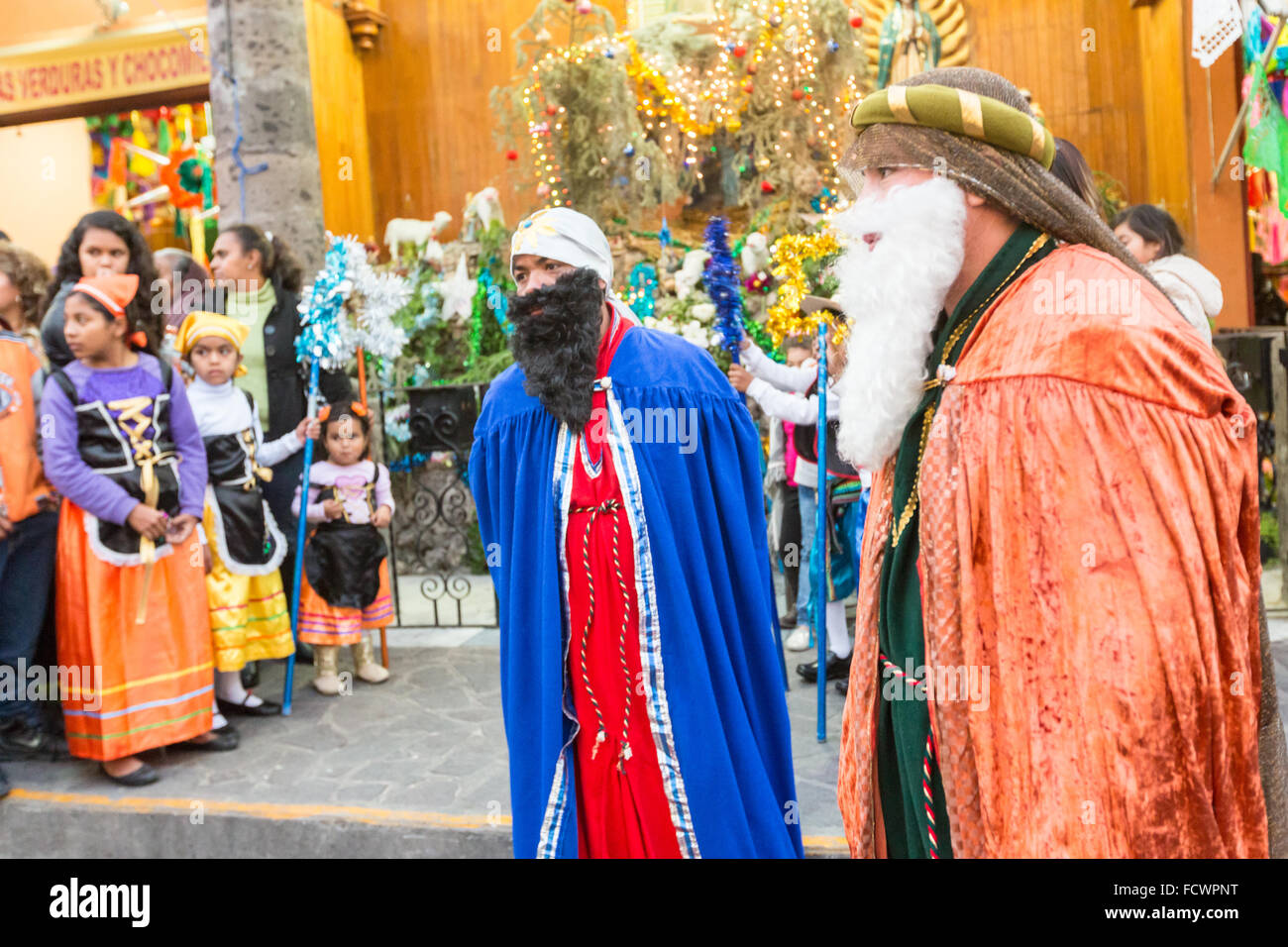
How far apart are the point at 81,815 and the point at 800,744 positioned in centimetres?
291

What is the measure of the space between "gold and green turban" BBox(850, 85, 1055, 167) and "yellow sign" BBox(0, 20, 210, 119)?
1127 cm

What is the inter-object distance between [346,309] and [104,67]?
8251 mm

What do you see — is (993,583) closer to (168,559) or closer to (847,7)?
(168,559)

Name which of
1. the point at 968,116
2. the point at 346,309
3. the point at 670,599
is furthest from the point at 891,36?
the point at 968,116

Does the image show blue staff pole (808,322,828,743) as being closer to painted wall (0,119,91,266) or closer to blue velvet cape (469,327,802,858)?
blue velvet cape (469,327,802,858)

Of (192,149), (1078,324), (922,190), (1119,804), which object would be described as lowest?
(1119,804)

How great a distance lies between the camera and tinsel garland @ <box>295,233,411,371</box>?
527cm

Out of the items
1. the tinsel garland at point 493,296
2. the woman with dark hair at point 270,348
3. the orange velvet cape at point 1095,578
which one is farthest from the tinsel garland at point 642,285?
the orange velvet cape at point 1095,578

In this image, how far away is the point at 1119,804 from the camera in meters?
1.36

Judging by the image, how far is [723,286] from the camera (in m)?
4.28

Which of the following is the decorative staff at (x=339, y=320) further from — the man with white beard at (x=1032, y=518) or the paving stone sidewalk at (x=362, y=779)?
the man with white beard at (x=1032, y=518)

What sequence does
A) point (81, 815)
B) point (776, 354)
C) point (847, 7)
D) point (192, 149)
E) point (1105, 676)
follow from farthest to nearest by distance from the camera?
point (192, 149)
point (847, 7)
point (776, 354)
point (81, 815)
point (1105, 676)

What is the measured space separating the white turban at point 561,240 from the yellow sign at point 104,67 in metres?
9.77
